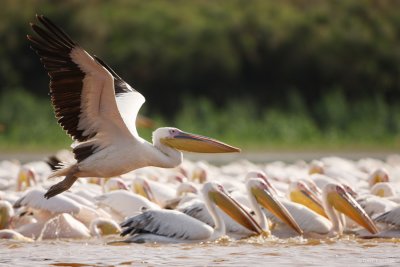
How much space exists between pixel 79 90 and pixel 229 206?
160cm

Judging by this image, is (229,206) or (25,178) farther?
(25,178)

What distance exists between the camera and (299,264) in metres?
6.40

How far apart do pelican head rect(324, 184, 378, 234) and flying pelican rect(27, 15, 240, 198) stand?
3.95 ft

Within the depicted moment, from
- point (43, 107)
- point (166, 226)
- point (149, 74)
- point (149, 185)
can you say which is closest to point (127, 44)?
point (149, 74)

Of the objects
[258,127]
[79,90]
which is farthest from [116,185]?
[258,127]

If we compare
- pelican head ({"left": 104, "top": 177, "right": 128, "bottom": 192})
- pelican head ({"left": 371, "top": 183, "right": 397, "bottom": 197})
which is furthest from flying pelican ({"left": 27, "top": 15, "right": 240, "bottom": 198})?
pelican head ({"left": 371, "top": 183, "right": 397, "bottom": 197})

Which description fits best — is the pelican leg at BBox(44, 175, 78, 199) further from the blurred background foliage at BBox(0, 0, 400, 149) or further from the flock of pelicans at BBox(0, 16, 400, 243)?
the blurred background foliage at BBox(0, 0, 400, 149)

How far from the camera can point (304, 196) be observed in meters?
8.59

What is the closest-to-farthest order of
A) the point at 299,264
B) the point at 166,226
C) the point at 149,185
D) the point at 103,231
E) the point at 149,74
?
the point at 299,264
the point at 166,226
the point at 103,231
the point at 149,185
the point at 149,74

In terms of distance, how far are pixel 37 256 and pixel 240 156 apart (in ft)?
46.9

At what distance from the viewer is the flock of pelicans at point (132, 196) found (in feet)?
21.7

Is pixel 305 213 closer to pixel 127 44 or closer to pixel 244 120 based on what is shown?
pixel 244 120

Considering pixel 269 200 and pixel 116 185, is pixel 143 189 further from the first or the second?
pixel 269 200

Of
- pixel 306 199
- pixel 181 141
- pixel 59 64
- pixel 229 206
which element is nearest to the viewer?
pixel 59 64
